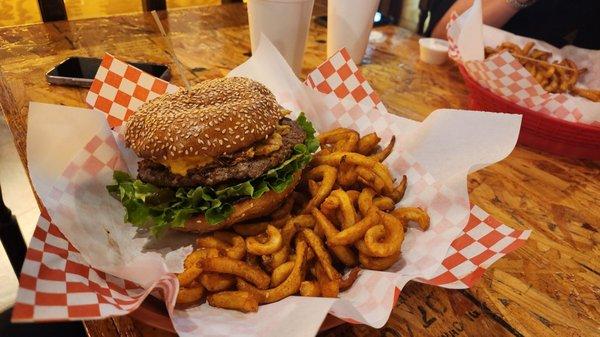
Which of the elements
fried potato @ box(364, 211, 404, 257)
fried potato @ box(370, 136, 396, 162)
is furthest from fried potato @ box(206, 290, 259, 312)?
fried potato @ box(370, 136, 396, 162)

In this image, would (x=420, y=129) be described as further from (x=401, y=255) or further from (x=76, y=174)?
(x=76, y=174)

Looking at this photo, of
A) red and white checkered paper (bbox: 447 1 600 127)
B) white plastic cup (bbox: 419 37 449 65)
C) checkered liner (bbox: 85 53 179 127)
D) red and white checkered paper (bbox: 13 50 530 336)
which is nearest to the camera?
red and white checkered paper (bbox: 13 50 530 336)

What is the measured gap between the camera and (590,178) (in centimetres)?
216

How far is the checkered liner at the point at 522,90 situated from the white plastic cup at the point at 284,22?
114 cm

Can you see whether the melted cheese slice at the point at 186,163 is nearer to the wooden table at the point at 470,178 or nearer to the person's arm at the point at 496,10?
the wooden table at the point at 470,178

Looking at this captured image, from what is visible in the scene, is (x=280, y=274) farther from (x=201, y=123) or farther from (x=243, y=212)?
(x=201, y=123)

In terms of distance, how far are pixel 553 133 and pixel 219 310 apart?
2.04 metres

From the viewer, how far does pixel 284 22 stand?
2703 millimetres

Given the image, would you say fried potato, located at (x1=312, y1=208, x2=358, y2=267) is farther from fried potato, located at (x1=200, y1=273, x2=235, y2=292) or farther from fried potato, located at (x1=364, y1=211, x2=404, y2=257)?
fried potato, located at (x1=200, y1=273, x2=235, y2=292)

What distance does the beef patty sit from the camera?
1526 millimetres

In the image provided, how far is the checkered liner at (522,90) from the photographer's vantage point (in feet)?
7.19

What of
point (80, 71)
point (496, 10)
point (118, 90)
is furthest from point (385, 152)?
point (496, 10)

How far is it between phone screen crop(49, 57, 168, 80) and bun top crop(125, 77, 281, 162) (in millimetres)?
1112

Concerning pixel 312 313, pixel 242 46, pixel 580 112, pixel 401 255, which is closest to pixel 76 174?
pixel 312 313
